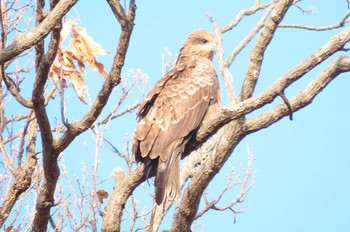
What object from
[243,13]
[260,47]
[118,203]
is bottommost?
[118,203]

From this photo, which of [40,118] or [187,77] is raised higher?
[187,77]

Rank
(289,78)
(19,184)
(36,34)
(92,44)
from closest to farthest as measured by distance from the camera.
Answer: (36,34) → (289,78) → (92,44) → (19,184)

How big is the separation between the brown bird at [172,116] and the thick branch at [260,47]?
977mm

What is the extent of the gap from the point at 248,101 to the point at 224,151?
1.82 ft

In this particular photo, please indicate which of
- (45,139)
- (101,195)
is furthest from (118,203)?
(45,139)

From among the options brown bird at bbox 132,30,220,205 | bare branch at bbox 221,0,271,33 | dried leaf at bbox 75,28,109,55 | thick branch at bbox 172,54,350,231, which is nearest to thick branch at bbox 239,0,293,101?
thick branch at bbox 172,54,350,231

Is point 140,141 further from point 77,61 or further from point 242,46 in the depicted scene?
point 242,46

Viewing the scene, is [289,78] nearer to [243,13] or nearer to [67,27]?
[67,27]

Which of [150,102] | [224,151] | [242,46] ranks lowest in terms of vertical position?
[224,151]

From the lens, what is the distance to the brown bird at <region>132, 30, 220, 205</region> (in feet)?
19.4

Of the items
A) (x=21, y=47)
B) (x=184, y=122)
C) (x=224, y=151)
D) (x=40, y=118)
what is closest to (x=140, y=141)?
(x=184, y=122)

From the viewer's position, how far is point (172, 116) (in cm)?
632

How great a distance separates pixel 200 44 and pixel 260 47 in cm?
259

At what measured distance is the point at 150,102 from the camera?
6.43 meters
